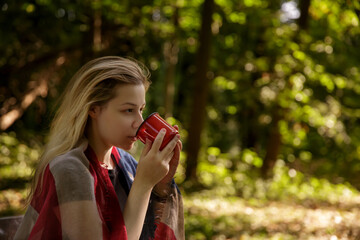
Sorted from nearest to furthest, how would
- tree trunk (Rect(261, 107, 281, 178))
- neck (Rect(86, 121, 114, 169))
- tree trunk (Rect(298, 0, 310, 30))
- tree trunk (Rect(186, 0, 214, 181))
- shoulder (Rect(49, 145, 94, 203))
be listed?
shoulder (Rect(49, 145, 94, 203)) < neck (Rect(86, 121, 114, 169)) < tree trunk (Rect(186, 0, 214, 181)) < tree trunk (Rect(298, 0, 310, 30)) < tree trunk (Rect(261, 107, 281, 178))

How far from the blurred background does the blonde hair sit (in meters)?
4.73

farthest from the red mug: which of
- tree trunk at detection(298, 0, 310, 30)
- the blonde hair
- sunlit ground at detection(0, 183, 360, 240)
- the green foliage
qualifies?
tree trunk at detection(298, 0, 310, 30)

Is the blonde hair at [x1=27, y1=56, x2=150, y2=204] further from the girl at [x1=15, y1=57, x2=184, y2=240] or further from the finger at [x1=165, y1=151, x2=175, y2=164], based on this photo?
the finger at [x1=165, y1=151, x2=175, y2=164]

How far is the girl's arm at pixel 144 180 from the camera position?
155cm

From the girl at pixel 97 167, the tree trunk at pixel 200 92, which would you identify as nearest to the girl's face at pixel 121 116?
the girl at pixel 97 167

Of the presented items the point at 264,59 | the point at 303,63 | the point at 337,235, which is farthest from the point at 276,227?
the point at 264,59

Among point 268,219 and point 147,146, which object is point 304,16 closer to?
point 268,219

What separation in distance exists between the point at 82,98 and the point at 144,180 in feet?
1.29

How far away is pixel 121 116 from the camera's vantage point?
5.24 feet

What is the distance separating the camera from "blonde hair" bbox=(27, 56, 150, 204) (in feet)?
5.24

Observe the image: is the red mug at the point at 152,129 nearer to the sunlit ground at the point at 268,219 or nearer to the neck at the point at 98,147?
the neck at the point at 98,147

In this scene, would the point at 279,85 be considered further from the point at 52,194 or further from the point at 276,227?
the point at 52,194

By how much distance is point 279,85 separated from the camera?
Answer: 29.0ft

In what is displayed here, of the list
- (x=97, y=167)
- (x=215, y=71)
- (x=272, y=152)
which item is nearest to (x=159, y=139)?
(x=97, y=167)
